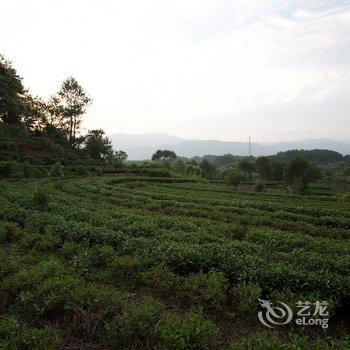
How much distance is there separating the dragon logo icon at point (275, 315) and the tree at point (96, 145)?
66.2 meters

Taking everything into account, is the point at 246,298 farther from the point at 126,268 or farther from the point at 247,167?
the point at 247,167

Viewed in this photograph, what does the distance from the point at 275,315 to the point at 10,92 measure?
62.4 meters

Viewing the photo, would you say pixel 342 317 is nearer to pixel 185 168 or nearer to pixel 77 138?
pixel 77 138

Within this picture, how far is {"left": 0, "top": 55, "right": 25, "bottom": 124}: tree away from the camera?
56938 mm

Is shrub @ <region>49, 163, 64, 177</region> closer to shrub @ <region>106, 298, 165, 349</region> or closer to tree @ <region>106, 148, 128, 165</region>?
tree @ <region>106, 148, 128, 165</region>

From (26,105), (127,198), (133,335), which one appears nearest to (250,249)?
(133,335)

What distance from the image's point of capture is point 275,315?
8.22m

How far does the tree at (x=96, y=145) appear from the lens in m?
71.3

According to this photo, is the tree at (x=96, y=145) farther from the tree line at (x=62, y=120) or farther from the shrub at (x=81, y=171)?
the shrub at (x=81, y=171)

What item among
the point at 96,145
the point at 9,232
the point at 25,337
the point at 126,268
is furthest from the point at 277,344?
the point at 96,145

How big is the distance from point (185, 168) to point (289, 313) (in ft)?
331

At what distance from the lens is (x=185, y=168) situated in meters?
109

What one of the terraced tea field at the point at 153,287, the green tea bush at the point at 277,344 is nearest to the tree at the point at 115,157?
the terraced tea field at the point at 153,287

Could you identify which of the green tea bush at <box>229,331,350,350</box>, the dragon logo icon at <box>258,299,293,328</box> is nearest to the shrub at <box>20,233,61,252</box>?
the dragon logo icon at <box>258,299,293,328</box>
